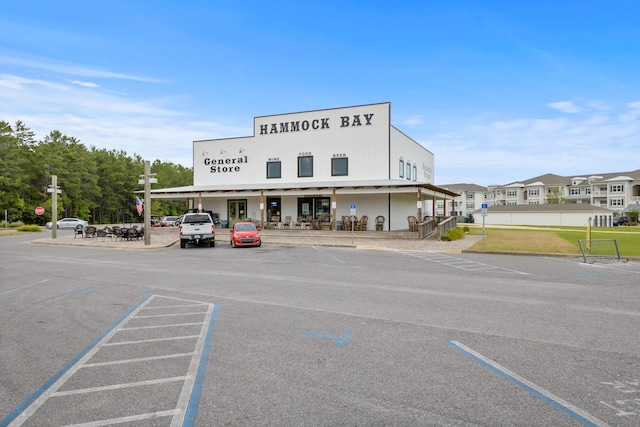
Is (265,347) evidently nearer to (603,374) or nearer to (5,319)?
(603,374)

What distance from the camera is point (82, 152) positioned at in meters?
71.9

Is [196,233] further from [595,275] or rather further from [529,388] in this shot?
[529,388]

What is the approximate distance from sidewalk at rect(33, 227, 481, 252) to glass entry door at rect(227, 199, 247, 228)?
160 inches

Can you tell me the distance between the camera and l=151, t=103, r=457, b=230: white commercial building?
33531 millimetres

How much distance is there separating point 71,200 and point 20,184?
11.5 metres

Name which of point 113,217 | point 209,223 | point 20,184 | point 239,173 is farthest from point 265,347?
point 113,217

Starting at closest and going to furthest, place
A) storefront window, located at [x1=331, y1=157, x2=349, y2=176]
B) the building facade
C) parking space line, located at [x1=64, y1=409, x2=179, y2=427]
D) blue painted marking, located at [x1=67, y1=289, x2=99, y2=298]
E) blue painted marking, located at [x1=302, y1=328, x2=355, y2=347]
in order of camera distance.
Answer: parking space line, located at [x1=64, y1=409, x2=179, y2=427] < blue painted marking, located at [x1=302, y1=328, x2=355, y2=347] < blue painted marking, located at [x1=67, y1=289, x2=99, y2=298] < storefront window, located at [x1=331, y1=157, x2=349, y2=176] < the building facade

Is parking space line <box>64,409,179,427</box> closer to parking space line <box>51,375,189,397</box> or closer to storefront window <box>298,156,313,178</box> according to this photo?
parking space line <box>51,375,189,397</box>

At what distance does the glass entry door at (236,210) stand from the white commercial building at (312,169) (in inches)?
3.5

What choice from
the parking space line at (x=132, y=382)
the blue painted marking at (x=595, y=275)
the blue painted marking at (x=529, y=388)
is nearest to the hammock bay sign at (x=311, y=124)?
the blue painted marking at (x=595, y=275)

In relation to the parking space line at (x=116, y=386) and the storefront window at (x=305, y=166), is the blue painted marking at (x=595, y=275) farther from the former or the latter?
the storefront window at (x=305, y=166)

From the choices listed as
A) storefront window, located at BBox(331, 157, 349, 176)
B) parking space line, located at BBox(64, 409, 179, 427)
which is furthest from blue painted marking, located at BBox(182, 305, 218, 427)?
storefront window, located at BBox(331, 157, 349, 176)

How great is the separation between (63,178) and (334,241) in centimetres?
5496

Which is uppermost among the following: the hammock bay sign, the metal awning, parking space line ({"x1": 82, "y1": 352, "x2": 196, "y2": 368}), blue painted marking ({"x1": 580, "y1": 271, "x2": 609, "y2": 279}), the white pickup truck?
the hammock bay sign
